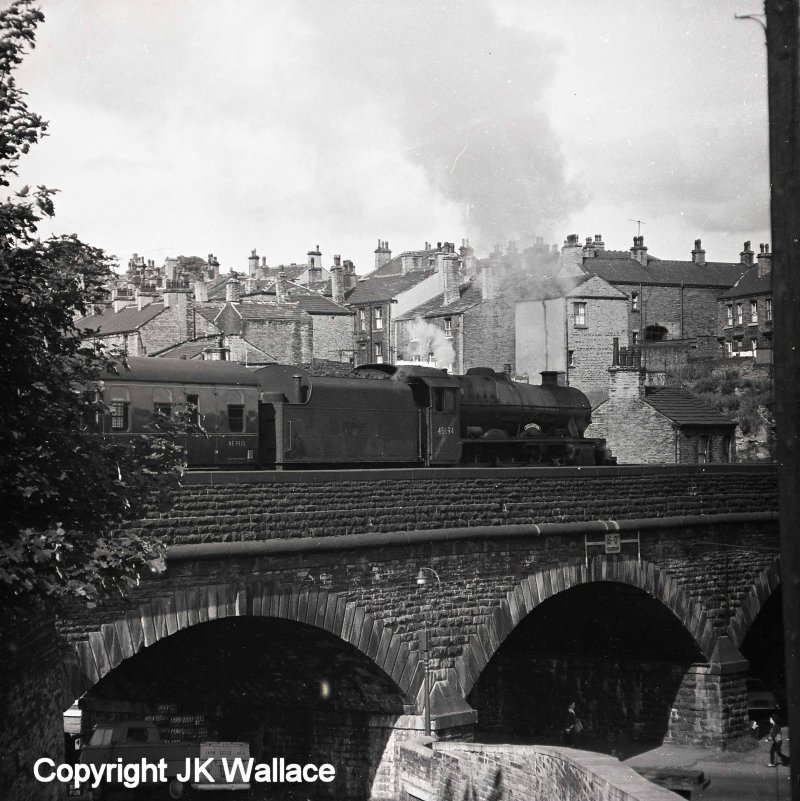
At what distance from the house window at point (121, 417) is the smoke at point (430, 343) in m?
33.6

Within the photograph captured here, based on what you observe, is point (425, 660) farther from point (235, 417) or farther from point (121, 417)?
point (121, 417)

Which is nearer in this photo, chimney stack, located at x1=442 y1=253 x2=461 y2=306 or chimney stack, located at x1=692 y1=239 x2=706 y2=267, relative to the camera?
chimney stack, located at x1=442 y1=253 x2=461 y2=306

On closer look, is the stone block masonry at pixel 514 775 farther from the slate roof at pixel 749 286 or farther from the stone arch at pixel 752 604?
the slate roof at pixel 749 286

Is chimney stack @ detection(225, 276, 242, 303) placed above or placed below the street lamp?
above

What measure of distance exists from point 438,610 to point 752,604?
→ 915 cm

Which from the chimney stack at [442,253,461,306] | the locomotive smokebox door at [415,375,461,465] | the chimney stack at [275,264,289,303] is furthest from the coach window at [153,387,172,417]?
the chimney stack at [442,253,461,306]

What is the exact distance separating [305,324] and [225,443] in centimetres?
3354

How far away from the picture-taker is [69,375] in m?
10.3

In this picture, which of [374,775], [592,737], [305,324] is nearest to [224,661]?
[374,775]

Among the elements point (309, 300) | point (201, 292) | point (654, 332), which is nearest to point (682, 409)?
point (309, 300)

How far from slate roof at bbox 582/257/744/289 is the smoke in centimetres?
1319

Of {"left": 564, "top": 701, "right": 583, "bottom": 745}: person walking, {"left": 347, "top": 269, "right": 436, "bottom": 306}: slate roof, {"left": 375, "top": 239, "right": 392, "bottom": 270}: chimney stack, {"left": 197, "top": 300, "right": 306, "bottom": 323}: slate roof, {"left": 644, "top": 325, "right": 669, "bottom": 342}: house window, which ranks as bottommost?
{"left": 564, "top": 701, "right": 583, "bottom": 745}: person walking

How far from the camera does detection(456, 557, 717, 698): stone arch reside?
1900 centimetres

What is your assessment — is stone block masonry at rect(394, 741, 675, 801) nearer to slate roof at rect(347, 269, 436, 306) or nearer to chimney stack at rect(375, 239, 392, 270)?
slate roof at rect(347, 269, 436, 306)
